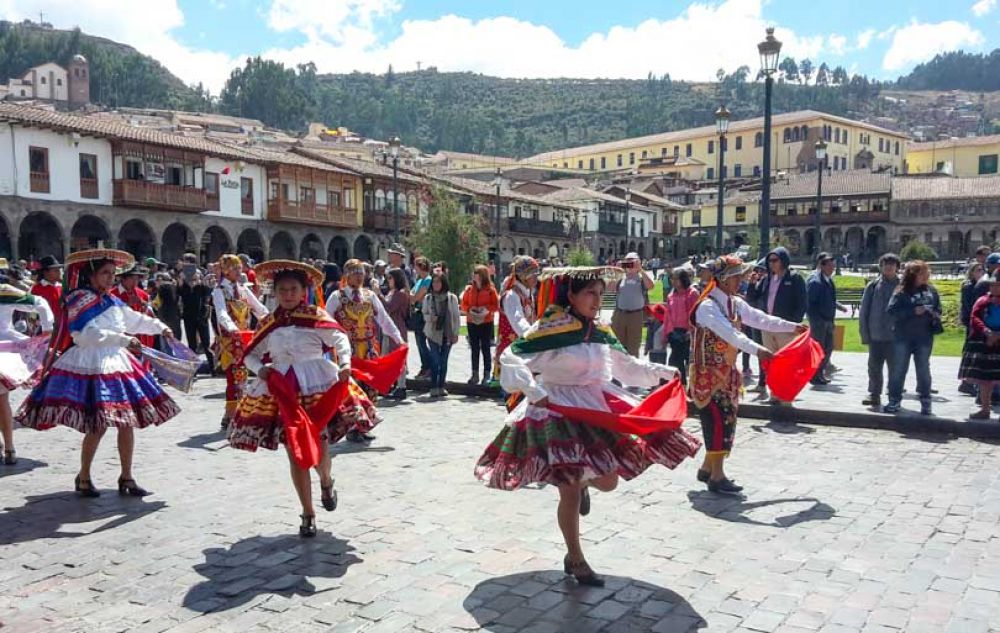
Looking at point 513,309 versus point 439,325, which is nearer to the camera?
point 513,309

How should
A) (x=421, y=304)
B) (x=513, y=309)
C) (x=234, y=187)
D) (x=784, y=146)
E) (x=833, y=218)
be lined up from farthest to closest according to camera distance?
(x=784, y=146), (x=833, y=218), (x=234, y=187), (x=421, y=304), (x=513, y=309)

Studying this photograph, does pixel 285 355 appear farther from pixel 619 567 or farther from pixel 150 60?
pixel 150 60

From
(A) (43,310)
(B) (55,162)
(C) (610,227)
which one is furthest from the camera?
(C) (610,227)

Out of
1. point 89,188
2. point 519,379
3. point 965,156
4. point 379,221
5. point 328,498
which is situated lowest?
point 328,498

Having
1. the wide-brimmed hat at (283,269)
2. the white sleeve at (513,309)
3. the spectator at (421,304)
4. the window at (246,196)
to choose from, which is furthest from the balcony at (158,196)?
the wide-brimmed hat at (283,269)

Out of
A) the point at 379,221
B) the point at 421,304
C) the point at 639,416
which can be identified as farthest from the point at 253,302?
the point at 379,221

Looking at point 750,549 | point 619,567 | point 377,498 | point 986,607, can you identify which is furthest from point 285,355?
point 986,607

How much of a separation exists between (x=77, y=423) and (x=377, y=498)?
2.15 metres

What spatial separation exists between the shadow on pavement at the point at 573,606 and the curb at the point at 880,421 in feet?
17.9

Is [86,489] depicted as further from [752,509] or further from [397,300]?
[397,300]

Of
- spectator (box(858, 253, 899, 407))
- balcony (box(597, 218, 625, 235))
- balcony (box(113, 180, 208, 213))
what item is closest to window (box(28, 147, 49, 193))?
balcony (box(113, 180, 208, 213))

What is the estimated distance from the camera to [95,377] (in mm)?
5918

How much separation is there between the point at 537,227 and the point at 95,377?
5647cm

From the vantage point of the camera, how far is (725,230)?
261 feet
